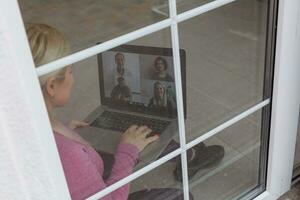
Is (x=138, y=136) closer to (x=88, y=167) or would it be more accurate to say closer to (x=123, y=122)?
(x=123, y=122)

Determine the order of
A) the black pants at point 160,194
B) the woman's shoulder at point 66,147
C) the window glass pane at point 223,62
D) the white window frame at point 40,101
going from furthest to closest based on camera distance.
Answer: the black pants at point 160,194
the window glass pane at point 223,62
the woman's shoulder at point 66,147
the white window frame at point 40,101

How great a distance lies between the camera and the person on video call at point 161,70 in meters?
1.21

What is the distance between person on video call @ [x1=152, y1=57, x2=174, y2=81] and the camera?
1.21 m

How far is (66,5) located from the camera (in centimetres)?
98

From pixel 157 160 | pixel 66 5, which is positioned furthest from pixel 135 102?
pixel 66 5

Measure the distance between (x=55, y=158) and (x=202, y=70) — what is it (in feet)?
1.73

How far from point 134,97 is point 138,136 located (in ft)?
0.39

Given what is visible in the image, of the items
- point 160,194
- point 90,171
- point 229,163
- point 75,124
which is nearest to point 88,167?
point 90,171

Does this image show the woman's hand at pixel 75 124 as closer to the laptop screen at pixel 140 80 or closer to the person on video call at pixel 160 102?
the laptop screen at pixel 140 80

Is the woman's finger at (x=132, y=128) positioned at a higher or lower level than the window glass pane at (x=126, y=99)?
lower

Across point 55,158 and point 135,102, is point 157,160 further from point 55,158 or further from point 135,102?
point 55,158

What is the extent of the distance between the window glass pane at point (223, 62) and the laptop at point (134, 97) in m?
0.07

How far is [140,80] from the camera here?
1.22 metres

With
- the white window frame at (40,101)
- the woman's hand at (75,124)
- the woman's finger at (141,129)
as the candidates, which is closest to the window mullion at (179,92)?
the white window frame at (40,101)
